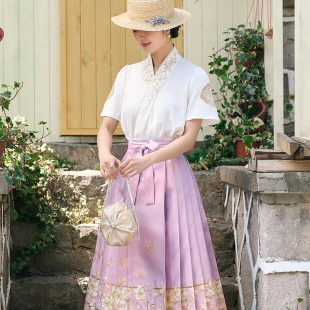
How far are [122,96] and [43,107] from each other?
7.47ft

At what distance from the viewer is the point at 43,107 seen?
13.4ft

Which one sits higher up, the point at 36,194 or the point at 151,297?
the point at 36,194

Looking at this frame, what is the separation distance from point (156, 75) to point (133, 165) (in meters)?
0.47

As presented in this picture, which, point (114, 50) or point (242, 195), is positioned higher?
point (114, 50)

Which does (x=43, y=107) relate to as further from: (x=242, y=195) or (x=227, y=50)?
(x=242, y=195)

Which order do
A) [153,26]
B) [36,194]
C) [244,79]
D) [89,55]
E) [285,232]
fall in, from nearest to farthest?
1. [153,26]
2. [285,232]
3. [36,194]
4. [244,79]
5. [89,55]

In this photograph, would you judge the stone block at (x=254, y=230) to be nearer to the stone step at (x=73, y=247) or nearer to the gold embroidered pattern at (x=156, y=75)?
the stone step at (x=73, y=247)

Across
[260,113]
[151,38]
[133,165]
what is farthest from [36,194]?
[260,113]

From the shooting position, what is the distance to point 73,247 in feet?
8.82

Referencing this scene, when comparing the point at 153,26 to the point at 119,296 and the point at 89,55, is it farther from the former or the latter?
the point at 89,55

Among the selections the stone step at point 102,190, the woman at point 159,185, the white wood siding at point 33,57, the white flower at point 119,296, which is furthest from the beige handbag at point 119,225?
the white wood siding at point 33,57

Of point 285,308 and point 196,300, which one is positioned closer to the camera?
point 196,300

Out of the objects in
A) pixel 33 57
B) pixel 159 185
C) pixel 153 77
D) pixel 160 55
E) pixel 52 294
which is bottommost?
pixel 52 294

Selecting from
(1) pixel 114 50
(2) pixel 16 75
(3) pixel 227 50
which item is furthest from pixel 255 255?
(2) pixel 16 75
